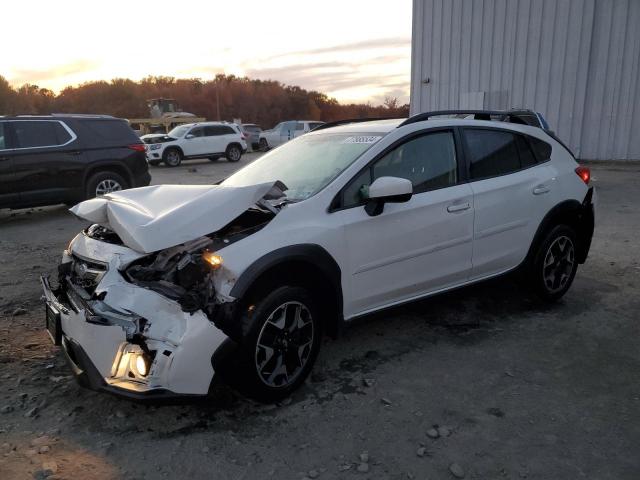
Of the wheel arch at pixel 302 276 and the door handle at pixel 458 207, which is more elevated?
the door handle at pixel 458 207

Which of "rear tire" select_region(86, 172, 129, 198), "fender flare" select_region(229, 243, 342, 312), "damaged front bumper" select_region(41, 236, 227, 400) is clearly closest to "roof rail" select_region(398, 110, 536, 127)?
"fender flare" select_region(229, 243, 342, 312)

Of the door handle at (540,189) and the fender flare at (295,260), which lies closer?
the fender flare at (295,260)

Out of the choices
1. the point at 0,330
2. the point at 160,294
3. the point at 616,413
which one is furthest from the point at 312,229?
the point at 0,330

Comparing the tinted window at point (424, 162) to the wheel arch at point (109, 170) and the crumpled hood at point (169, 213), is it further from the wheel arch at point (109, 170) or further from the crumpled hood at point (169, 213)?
the wheel arch at point (109, 170)

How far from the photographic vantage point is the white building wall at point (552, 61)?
58.8 ft

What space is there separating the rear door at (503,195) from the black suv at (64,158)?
7.43 m

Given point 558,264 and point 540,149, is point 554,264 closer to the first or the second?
point 558,264

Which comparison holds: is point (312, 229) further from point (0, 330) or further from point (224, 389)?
point (0, 330)

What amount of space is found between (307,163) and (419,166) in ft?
2.64

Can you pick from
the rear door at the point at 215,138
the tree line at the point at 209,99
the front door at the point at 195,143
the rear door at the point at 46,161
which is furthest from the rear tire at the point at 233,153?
the tree line at the point at 209,99

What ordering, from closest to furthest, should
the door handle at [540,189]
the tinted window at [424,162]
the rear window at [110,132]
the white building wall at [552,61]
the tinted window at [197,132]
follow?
the tinted window at [424,162]
the door handle at [540,189]
the rear window at [110,132]
the white building wall at [552,61]
the tinted window at [197,132]

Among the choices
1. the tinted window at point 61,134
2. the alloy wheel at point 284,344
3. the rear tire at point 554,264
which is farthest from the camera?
the tinted window at point 61,134

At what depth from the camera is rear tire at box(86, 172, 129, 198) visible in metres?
9.37

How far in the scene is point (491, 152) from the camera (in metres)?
4.20
